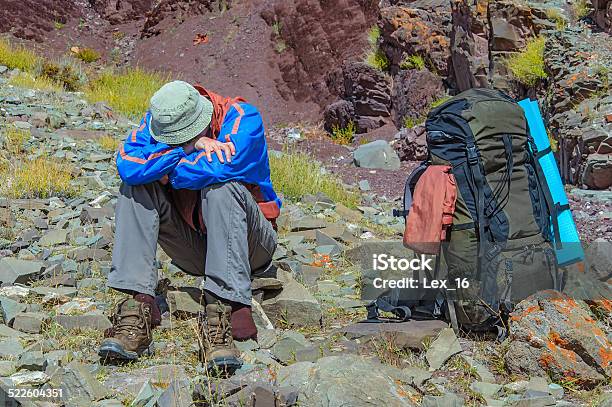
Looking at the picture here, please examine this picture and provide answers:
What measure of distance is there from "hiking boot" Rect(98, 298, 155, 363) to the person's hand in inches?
25.7

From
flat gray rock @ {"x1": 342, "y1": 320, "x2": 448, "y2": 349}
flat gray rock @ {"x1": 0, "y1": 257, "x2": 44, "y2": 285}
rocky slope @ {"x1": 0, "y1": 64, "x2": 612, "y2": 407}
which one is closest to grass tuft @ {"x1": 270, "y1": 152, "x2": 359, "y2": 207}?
rocky slope @ {"x1": 0, "y1": 64, "x2": 612, "y2": 407}

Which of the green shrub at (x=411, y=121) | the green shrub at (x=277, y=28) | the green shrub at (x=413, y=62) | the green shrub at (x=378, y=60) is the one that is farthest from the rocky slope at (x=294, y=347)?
the green shrub at (x=277, y=28)

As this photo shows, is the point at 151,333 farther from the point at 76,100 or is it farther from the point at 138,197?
the point at 76,100

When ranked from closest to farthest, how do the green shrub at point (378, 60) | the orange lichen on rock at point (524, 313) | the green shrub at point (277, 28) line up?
the orange lichen on rock at point (524, 313) → the green shrub at point (378, 60) → the green shrub at point (277, 28)

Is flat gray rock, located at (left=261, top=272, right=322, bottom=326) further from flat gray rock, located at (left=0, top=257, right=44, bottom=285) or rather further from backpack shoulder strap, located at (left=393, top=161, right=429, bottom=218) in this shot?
flat gray rock, located at (left=0, top=257, right=44, bottom=285)

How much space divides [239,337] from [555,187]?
1.66 meters

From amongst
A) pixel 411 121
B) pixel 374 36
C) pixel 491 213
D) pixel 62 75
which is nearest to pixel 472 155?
pixel 491 213

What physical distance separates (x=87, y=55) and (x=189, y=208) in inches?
765

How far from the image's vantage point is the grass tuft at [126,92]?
40.0 feet

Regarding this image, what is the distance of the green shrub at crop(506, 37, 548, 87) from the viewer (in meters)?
9.74

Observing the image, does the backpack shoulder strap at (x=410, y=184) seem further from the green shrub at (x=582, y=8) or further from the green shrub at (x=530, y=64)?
the green shrub at (x=582, y=8)

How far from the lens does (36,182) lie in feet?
20.7

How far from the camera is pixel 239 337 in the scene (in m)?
3.14

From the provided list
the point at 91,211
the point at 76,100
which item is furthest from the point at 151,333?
the point at 76,100
